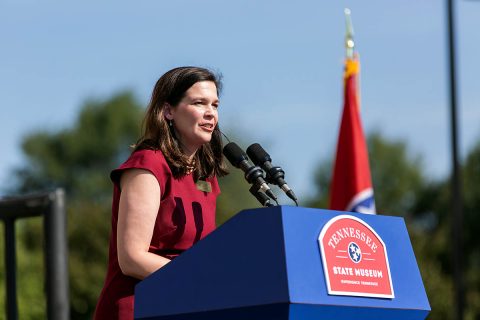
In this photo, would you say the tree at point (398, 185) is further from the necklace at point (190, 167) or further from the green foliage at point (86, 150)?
the necklace at point (190, 167)

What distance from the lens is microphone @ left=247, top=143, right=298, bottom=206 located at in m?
3.74

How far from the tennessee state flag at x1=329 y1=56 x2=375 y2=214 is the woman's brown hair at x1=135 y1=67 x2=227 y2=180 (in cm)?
523

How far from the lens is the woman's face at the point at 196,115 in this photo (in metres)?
3.89

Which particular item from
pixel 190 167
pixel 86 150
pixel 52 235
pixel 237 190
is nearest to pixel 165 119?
pixel 190 167

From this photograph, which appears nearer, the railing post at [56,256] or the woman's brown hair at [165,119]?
the woman's brown hair at [165,119]

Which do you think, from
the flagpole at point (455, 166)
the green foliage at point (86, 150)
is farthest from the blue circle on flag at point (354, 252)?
the green foliage at point (86, 150)

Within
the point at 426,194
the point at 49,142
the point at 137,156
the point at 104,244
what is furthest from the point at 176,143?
the point at 49,142

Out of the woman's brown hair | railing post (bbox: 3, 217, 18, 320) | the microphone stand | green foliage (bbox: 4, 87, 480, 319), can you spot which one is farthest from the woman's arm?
green foliage (bbox: 4, 87, 480, 319)

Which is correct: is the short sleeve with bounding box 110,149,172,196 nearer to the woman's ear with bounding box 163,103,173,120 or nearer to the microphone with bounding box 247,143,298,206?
the woman's ear with bounding box 163,103,173,120

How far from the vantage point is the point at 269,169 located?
3.79 m

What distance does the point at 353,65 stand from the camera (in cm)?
898

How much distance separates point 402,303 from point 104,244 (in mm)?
39672

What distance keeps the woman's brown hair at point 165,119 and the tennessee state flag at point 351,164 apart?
17.1 feet

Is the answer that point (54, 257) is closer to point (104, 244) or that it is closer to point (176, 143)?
point (176, 143)
